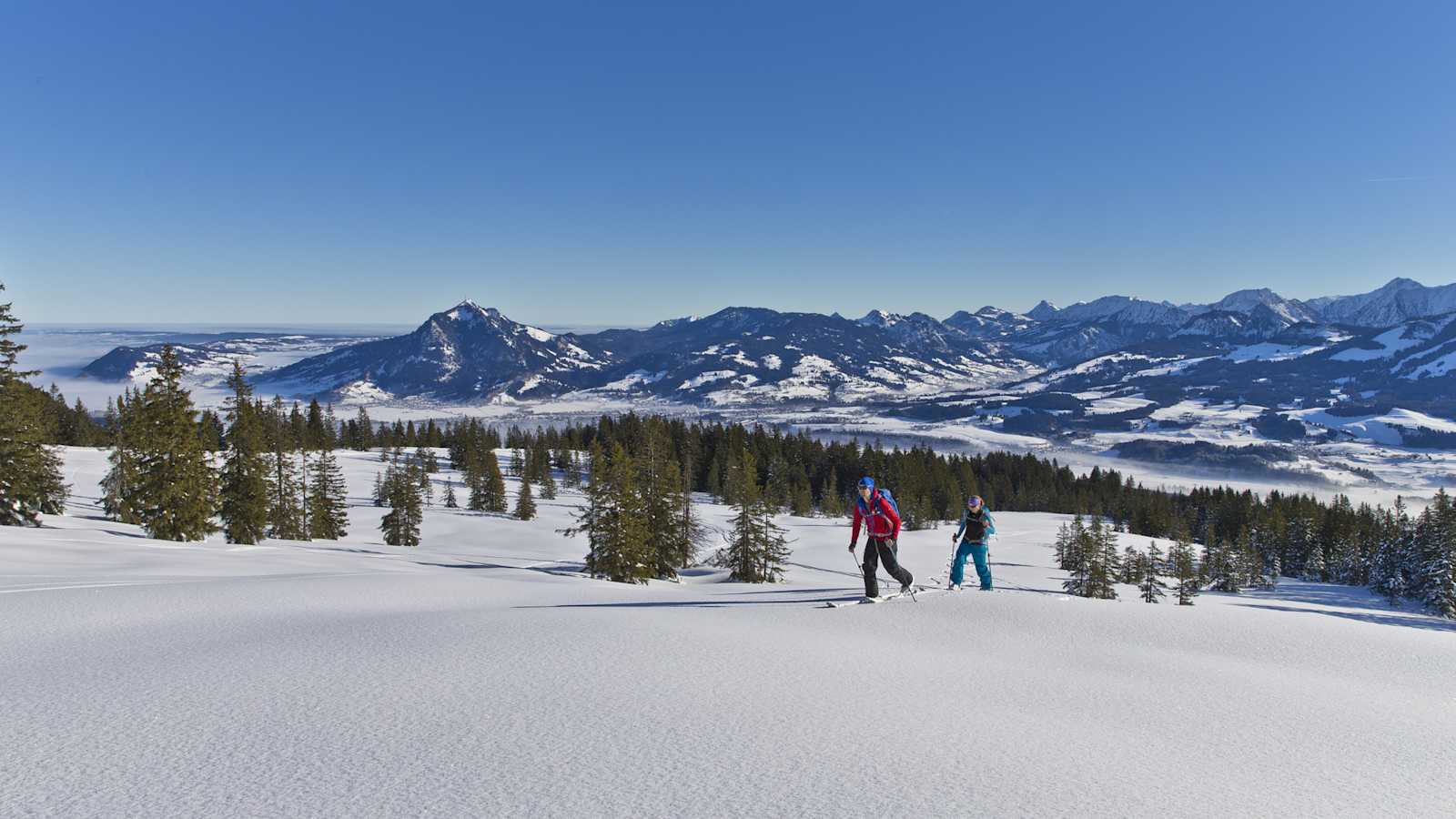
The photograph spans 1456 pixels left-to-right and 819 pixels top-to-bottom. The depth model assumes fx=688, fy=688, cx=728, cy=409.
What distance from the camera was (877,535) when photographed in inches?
488

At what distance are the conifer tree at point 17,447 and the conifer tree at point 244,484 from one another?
23.5ft

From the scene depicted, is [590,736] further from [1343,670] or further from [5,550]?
[5,550]

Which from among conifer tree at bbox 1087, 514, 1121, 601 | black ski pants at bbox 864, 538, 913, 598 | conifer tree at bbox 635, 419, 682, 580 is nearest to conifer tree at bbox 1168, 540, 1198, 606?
conifer tree at bbox 1087, 514, 1121, 601

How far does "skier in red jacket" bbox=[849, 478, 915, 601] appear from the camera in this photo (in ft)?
40.0

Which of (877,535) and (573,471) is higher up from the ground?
(877,535)

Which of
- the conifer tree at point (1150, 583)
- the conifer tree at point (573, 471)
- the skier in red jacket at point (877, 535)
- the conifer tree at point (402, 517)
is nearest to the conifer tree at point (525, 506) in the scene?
the conifer tree at point (402, 517)

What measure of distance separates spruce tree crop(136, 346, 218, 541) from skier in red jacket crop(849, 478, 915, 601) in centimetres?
3459

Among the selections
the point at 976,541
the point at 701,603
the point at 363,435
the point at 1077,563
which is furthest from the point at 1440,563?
the point at 363,435

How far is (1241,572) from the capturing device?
268ft

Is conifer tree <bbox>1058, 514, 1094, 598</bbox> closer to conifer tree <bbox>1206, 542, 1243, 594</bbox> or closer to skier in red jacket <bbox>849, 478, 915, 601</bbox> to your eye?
conifer tree <bbox>1206, 542, 1243, 594</bbox>

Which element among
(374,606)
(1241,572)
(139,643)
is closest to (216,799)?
(139,643)

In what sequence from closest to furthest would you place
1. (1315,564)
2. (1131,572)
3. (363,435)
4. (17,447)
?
(17,447) → (1131,572) → (1315,564) → (363,435)

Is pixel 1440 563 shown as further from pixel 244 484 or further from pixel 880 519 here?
pixel 244 484

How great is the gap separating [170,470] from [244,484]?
16.7ft
